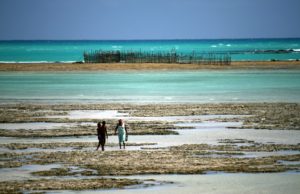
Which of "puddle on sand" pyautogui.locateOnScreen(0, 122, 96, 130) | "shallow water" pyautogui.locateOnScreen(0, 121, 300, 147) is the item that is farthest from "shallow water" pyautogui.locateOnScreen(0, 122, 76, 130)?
"shallow water" pyautogui.locateOnScreen(0, 121, 300, 147)

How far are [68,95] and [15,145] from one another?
29.6 metres

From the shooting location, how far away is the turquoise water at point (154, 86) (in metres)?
58.0

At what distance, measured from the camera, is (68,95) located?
61.6 metres

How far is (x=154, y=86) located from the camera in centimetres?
7238

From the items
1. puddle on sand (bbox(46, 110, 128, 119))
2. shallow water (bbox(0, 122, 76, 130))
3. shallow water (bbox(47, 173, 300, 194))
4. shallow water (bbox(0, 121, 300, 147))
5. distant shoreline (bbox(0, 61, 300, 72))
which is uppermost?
shallow water (bbox(47, 173, 300, 194))

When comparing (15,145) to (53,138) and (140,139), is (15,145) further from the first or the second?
(140,139)

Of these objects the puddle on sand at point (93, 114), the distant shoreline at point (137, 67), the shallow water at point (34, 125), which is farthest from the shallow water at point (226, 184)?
the distant shoreline at point (137, 67)

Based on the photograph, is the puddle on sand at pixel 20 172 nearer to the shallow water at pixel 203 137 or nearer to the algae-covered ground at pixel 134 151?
the algae-covered ground at pixel 134 151

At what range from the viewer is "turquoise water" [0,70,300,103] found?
190 feet

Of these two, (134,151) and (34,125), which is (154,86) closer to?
(34,125)

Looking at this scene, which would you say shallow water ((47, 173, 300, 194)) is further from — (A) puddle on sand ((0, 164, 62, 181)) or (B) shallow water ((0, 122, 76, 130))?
(B) shallow water ((0, 122, 76, 130))

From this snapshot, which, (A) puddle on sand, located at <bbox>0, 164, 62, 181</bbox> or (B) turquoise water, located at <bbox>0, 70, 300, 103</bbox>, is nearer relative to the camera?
(A) puddle on sand, located at <bbox>0, 164, 62, 181</bbox>

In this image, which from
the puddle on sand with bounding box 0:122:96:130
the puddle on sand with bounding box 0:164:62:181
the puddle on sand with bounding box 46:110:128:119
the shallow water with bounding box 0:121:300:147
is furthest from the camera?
the puddle on sand with bounding box 46:110:128:119

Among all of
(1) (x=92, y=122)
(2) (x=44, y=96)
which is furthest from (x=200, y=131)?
(2) (x=44, y=96)
